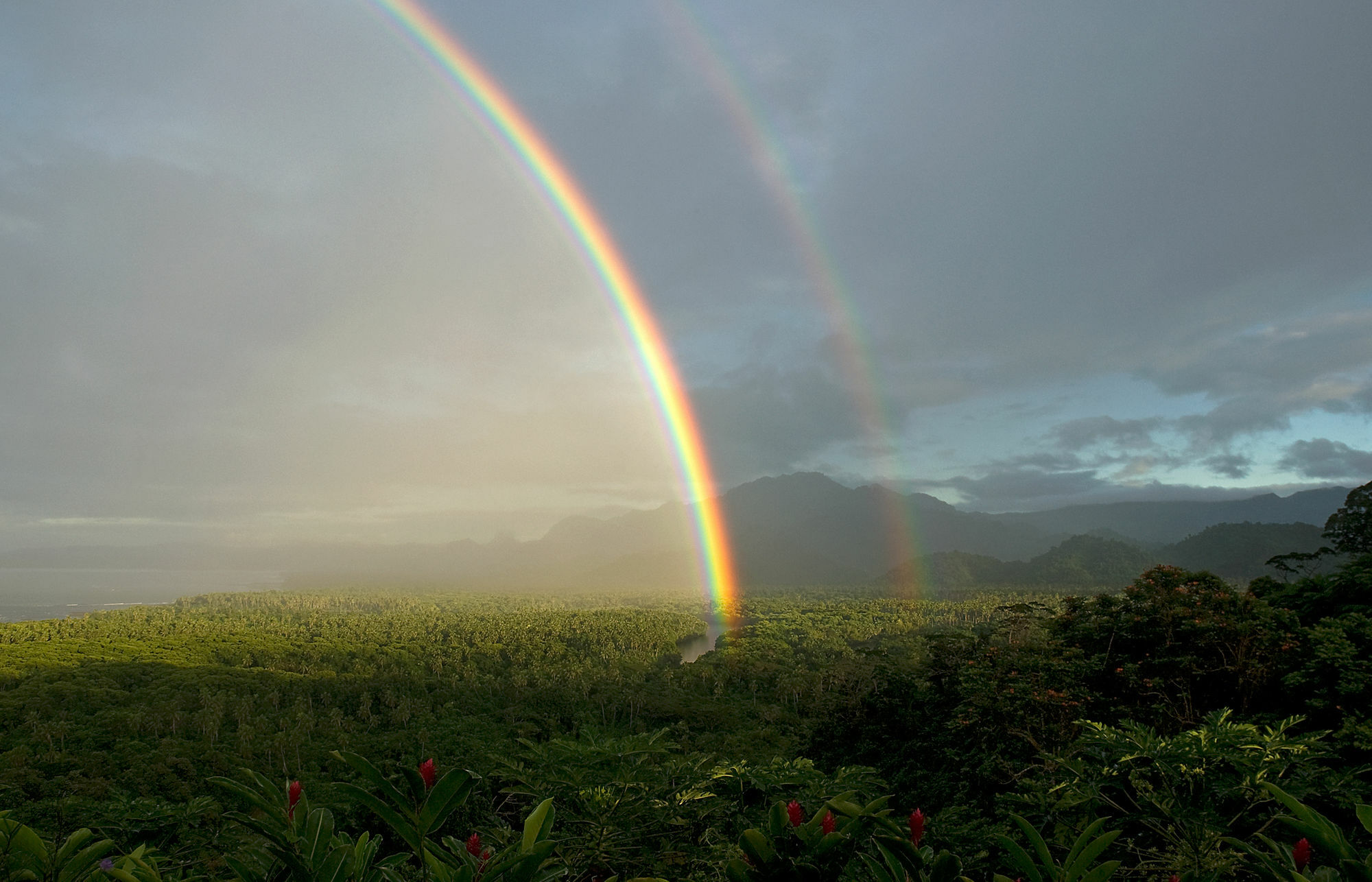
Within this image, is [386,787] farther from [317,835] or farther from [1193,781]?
[1193,781]

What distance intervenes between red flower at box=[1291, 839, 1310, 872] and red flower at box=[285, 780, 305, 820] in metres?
2.49

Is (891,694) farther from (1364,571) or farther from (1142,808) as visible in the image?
(1142,808)

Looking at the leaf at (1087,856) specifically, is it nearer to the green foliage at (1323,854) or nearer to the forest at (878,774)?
the forest at (878,774)

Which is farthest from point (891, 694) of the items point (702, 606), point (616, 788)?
point (702, 606)

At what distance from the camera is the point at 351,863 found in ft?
4.82

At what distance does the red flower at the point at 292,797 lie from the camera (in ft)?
5.71

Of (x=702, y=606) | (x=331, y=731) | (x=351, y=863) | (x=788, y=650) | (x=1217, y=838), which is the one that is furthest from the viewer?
(x=702, y=606)

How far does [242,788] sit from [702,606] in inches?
6418

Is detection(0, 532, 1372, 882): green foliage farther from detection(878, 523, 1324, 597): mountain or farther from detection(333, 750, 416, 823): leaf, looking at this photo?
detection(878, 523, 1324, 597): mountain

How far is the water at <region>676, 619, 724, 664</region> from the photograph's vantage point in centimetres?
8594

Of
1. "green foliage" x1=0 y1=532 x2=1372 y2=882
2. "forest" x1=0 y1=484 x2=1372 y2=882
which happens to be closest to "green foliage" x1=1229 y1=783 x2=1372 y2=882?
"forest" x1=0 y1=484 x2=1372 y2=882

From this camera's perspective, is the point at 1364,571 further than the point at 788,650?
No

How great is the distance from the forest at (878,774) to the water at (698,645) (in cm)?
4420

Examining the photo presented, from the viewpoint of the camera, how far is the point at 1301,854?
156cm
